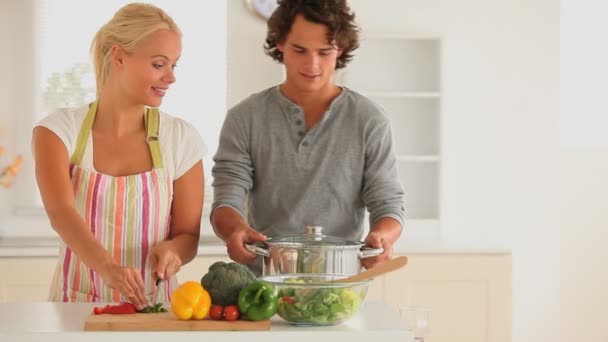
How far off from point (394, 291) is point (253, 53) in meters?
1.36

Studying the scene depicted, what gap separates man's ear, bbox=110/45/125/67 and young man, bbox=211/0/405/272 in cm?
37

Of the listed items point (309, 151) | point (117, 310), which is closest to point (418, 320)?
point (309, 151)

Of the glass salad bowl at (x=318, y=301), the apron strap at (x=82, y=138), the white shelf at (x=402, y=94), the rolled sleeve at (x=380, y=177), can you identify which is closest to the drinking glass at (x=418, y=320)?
the glass salad bowl at (x=318, y=301)

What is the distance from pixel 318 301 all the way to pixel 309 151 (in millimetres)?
676

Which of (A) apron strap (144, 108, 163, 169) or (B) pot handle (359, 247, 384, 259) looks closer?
(B) pot handle (359, 247, 384, 259)

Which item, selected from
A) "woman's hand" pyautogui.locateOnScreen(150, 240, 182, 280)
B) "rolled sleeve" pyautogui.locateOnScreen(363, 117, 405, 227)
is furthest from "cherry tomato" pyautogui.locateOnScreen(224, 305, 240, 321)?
"rolled sleeve" pyautogui.locateOnScreen(363, 117, 405, 227)

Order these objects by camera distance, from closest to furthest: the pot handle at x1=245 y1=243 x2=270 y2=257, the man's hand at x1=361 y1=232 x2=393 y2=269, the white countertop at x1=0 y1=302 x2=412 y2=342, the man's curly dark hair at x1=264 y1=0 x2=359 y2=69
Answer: the white countertop at x1=0 y1=302 x2=412 y2=342 → the pot handle at x1=245 y1=243 x2=270 y2=257 → the man's hand at x1=361 y1=232 x2=393 y2=269 → the man's curly dark hair at x1=264 y1=0 x2=359 y2=69

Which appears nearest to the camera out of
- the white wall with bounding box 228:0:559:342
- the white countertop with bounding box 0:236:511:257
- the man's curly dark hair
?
the man's curly dark hair

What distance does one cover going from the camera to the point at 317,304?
2168mm

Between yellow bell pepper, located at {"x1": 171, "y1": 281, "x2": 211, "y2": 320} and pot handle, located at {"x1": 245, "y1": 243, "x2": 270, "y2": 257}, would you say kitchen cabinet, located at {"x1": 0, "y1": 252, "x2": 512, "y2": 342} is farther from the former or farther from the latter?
yellow bell pepper, located at {"x1": 171, "y1": 281, "x2": 211, "y2": 320}

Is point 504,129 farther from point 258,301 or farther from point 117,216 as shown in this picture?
point 258,301

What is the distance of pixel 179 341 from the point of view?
6.91 feet

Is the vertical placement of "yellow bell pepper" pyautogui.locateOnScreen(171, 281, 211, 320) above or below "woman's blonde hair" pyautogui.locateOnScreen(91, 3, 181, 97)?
below

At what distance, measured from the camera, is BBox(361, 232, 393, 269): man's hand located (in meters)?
2.52
